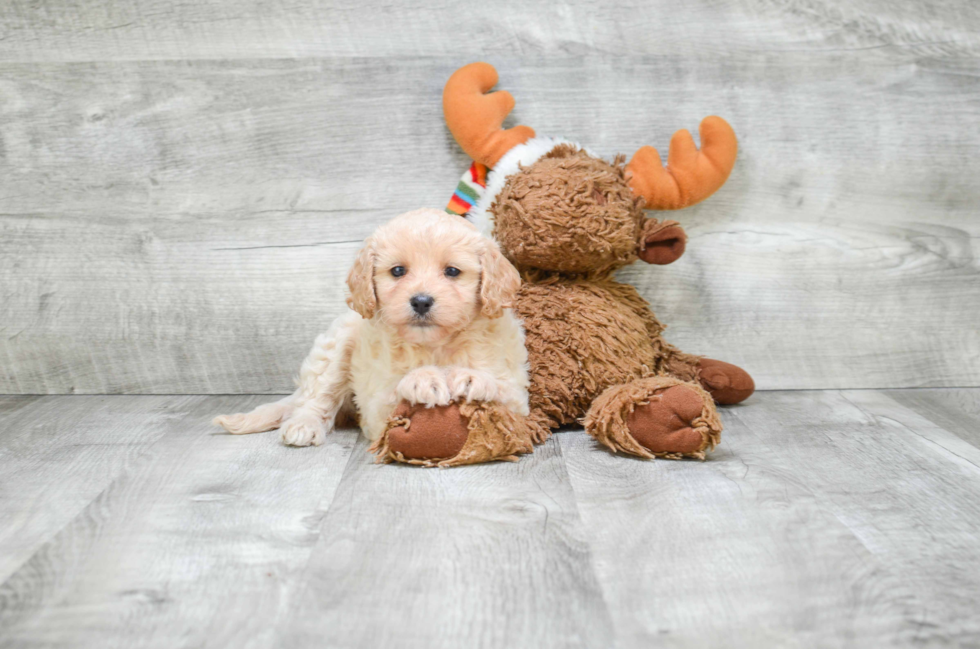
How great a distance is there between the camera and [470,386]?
4.68ft

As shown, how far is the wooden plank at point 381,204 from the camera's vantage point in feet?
6.52

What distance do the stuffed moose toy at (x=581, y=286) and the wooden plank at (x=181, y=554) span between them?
262 millimetres

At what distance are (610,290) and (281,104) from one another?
3.15 ft

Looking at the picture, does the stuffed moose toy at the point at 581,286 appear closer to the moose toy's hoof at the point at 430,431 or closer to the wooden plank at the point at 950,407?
the moose toy's hoof at the point at 430,431

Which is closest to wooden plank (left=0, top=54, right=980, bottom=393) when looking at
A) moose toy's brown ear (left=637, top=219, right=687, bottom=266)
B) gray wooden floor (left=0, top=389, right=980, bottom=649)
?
moose toy's brown ear (left=637, top=219, right=687, bottom=266)

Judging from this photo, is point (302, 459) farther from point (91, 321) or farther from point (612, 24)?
point (612, 24)

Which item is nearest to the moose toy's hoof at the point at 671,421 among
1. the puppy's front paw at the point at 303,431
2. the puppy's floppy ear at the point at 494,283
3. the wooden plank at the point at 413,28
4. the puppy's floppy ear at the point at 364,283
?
the puppy's floppy ear at the point at 494,283

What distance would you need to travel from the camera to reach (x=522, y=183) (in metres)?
1.69

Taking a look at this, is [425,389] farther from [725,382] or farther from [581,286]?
[725,382]

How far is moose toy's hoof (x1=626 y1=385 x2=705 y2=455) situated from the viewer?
4.78 ft

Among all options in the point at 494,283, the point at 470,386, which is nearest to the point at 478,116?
the point at 494,283

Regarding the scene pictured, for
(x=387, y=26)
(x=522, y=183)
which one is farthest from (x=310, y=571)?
(x=387, y=26)

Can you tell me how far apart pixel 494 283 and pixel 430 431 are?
296 millimetres

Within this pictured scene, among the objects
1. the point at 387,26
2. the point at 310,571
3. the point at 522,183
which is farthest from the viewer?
the point at 387,26
